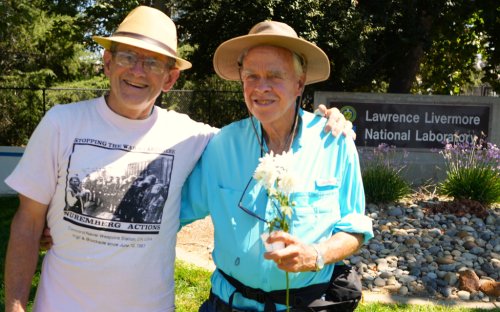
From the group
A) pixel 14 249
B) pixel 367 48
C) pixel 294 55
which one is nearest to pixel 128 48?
pixel 294 55

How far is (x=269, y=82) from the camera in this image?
2.39 metres

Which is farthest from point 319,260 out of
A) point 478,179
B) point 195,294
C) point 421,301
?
point 478,179

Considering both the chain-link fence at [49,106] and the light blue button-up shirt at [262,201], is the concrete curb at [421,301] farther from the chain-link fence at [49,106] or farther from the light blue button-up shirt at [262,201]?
the chain-link fence at [49,106]

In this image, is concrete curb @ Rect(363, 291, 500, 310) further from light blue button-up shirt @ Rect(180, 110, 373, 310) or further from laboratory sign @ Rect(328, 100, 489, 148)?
laboratory sign @ Rect(328, 100, 489, 148)

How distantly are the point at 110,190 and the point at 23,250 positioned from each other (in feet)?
1.46

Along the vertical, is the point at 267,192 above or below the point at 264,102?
below

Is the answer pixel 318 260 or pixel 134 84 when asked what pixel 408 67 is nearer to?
pixel 134 84

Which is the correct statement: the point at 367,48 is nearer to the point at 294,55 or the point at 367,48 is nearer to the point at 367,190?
the point at 367,190

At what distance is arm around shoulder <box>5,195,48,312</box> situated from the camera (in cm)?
235

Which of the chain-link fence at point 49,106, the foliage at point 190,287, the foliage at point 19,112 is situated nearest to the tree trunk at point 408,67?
the chain-link fence at point 49,106

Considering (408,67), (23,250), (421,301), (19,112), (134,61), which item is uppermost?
(408,67)

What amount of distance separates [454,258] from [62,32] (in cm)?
1077

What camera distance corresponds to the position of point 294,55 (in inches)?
97.5

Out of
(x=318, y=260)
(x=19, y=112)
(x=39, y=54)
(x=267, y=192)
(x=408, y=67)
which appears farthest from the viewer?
(x=39, y=54)
